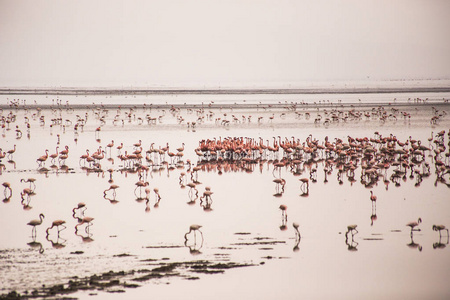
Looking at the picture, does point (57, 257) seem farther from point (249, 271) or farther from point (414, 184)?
point (414, 184)

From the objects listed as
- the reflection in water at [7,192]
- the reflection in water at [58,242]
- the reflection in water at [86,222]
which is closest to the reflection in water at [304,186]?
the reflection in water at [86,222]

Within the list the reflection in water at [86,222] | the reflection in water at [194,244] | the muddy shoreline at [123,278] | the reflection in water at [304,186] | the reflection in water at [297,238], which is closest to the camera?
the muddy shoreline at [123,278]

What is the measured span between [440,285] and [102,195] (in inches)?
407

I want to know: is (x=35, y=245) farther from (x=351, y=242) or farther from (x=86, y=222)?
(x=351, y=242)

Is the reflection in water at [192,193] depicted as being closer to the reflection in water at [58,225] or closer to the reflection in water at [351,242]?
the reflection in water at [58,225]

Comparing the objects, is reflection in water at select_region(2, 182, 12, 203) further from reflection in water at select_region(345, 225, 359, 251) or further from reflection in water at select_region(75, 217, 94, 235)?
reflection in water at select_region(345, 225, 359, 251)

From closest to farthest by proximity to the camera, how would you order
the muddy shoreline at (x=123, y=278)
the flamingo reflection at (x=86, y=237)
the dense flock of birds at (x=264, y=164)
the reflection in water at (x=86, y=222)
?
the muddy shoreline at (x=123, y=278)
the flamingo reflection at (x=86, y=237)
the reflection in water at (x=86, y=222)
the dense flock of birds at (x=264, y=164)

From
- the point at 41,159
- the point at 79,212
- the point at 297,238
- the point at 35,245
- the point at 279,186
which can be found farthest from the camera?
the point at 41,159

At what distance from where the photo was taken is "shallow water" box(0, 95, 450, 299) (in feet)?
36.6

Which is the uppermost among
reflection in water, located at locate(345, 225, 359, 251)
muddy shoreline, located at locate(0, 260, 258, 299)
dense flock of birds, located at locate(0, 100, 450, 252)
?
dense flock of birds, located at locate(0, 100, 450, 252)

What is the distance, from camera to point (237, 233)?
46.1 ft

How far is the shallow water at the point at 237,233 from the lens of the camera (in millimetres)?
11156

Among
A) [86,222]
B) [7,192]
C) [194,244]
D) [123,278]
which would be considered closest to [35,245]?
[86,222]

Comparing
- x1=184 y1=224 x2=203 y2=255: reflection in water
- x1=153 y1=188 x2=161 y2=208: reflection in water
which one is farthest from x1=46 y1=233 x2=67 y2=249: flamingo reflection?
x1=153 y1=188 x2=161 y2=208: reflection in water
